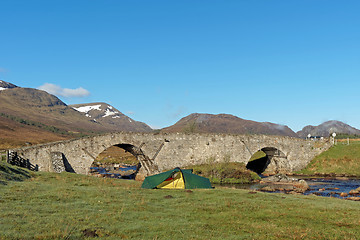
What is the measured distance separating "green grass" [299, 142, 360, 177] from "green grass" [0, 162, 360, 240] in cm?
4816

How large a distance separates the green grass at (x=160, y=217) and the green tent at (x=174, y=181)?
6909 millimetres

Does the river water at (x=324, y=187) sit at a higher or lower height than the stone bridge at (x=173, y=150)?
lower

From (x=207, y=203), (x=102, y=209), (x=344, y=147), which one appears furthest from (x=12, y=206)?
(x=344, y=147)

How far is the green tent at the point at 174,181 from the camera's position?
30.6 m

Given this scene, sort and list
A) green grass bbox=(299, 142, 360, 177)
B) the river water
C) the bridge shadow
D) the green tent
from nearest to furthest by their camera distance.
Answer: the green tent < the river water < the bridge shadow < green grass bbox=(299, 142, 360, 177)

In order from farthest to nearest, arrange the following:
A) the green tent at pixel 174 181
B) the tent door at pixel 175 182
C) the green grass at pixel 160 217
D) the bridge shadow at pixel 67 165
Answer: the bridge shadow at pixel 67 165 → the tent door at pixel 175 182 → the green tent at pixel 174 181 → the green grass at pixel 160 217

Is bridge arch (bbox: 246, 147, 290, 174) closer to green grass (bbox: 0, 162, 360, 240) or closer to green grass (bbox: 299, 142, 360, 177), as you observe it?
green grass (bbox: 299, 142, 360, 177)

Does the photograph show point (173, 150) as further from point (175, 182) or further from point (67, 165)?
point (175, 182)

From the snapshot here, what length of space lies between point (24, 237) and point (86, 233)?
233cm

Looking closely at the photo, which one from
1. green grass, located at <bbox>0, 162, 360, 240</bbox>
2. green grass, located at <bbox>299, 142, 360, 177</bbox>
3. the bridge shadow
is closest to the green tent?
green grass, located at <bbox>0, 162, 360, 240</bbox>

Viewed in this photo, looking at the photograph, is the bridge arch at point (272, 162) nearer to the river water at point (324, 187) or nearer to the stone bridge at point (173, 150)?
the stone bridge at point (173, 150)

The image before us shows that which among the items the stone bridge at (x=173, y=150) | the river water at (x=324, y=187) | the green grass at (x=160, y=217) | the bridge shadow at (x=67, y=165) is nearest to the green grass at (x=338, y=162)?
the stone bridge at (x=173, y=150)

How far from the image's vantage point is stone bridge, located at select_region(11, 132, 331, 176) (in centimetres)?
4462

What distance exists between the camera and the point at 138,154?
55656mm
